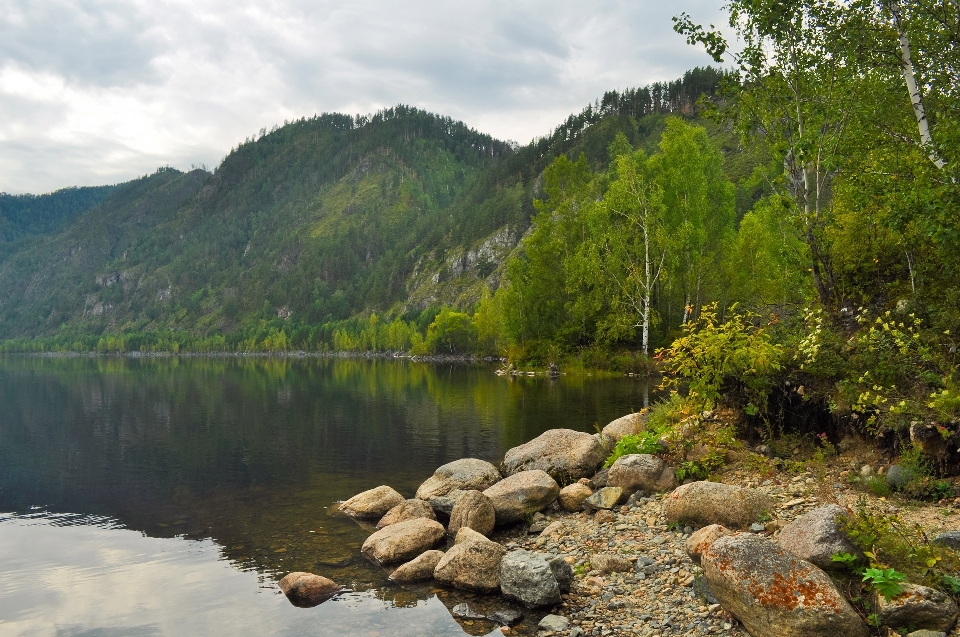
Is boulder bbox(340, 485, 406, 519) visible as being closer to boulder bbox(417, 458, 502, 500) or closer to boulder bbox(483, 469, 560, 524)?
boulder bbox(417, 458, 502, 500)

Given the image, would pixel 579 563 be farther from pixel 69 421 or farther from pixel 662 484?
pixel 69 421

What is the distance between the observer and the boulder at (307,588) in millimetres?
12945

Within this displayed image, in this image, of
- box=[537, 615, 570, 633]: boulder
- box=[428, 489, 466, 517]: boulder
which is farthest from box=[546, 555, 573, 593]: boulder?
box=[428, 489, 466, 517]: boulder

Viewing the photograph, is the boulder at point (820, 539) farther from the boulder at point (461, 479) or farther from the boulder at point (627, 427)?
the boulder at point (627, 427)

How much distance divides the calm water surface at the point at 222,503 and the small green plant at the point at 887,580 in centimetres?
547

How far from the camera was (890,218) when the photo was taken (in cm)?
1443

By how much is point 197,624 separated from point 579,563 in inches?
295

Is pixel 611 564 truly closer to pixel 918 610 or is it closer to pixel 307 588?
pixel 918 610

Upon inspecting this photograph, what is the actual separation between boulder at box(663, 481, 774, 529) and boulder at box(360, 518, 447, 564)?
5586 millimetres

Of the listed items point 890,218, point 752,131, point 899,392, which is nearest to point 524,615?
point 899,392

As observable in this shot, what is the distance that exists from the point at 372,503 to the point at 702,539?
10.1 metres

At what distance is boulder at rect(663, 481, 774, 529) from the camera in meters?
12.8

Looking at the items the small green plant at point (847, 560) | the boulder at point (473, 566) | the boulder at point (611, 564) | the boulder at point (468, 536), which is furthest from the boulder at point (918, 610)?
the boulder at point (468, 536)

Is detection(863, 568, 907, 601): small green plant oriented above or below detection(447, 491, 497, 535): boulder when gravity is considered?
above
